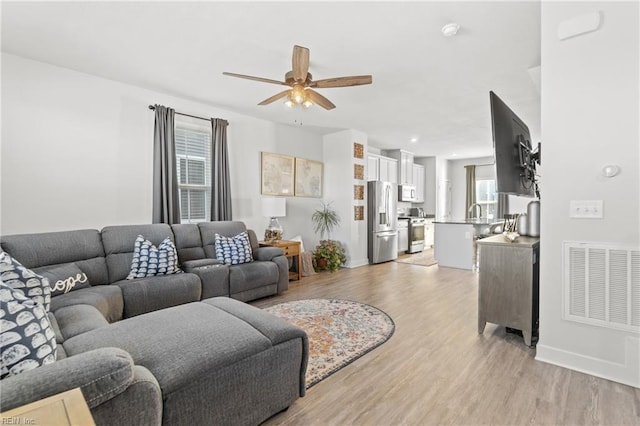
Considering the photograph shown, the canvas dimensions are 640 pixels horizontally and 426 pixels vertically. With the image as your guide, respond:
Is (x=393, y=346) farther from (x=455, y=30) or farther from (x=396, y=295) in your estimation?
(x=455, y=30)

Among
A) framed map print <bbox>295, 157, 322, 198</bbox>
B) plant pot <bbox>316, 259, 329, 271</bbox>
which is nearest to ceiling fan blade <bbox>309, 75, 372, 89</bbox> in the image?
framed map print <bbox>295, 157, 322, 198</bbox>

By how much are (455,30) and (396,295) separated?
9.79 ft

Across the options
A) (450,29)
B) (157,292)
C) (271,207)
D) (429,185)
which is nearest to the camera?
(450,29)

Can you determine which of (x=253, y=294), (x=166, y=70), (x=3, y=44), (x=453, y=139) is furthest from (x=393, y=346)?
(x=453, y=139)

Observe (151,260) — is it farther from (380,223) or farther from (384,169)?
(384,169)

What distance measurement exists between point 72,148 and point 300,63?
2698mm

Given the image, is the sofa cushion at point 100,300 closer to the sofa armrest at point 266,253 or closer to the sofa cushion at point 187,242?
the sofa cushion at point 187,242

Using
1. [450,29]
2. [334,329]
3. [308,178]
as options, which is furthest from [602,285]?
[308,178]

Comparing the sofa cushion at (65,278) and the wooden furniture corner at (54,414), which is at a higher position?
the wooden furniture corner at (54,414)

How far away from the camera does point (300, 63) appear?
2535 mm

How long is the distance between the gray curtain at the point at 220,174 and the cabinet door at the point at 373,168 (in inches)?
130

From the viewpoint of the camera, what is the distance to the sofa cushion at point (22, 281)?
1.54 m

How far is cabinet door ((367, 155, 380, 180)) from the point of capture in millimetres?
6742

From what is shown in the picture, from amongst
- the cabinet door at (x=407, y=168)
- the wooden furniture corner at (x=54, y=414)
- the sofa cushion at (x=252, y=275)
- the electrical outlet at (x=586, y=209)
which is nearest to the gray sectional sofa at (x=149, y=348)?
the wooden furniture corner at (x=54, y=414)
